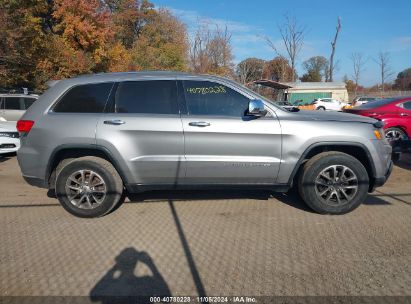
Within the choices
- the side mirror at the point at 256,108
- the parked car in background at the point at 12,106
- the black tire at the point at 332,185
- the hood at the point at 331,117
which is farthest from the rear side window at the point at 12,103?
the black tire at the point at 332,185

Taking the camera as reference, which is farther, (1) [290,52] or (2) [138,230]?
(1) [290,52]

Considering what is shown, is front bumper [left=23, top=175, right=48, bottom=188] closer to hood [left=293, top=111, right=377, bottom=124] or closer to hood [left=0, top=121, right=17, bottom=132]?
hood [left=293, top=111, right=377, bottom=124]

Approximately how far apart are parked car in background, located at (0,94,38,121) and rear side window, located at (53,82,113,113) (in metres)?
7.79

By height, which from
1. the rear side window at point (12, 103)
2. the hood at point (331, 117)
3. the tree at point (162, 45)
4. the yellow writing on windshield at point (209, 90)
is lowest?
the hood at point (331, 117)

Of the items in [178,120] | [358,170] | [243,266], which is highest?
[178,120]

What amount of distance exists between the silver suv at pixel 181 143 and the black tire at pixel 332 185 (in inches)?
0.5

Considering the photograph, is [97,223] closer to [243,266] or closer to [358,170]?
[243,266]

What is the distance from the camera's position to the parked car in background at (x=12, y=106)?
439 inches

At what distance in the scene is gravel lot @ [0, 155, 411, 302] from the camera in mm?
2979

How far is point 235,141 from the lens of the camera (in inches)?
169

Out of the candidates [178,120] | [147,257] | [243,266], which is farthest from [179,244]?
[178,120]

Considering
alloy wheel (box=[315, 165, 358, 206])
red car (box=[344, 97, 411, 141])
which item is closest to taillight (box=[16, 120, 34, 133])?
alloy wheel (box=[315, 165, 358, 206])

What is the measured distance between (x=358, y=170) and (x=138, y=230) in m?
2.84

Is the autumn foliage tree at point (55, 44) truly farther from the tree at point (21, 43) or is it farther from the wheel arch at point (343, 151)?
the wheel arch at point (343, 151)
